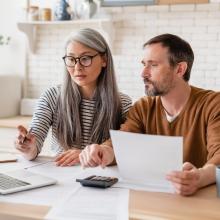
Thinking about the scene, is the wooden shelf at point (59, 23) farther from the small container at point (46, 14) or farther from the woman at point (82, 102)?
the woman at point (82, 102)

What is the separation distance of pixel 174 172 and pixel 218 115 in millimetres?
559

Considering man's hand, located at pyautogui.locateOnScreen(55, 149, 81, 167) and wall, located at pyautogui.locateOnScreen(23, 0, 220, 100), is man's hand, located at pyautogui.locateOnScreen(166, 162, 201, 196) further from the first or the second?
wall, located at pyautogui.locateOnScreen(23, 0, 220, 100)

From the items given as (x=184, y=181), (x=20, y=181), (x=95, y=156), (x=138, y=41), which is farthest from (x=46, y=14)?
(x=184, y=181)

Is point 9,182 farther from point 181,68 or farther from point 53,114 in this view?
point 181,68

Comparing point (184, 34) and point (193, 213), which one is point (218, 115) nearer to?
point (193, 213)

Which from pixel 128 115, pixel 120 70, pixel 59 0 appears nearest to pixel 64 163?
pixel 128 115

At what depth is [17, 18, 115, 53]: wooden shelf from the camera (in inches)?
135

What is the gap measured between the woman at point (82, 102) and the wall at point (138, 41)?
1.32 m

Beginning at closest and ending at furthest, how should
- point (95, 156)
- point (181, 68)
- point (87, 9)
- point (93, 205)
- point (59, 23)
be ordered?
1. point (93, 205)
2. point (95, 156)
3. point (181, 68)
4. point (87, 9)
5. point (59, 23)

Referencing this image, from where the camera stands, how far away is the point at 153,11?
136 inches

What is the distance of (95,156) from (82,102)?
596 millimetres

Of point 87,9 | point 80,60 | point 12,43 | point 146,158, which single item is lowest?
point 146,158

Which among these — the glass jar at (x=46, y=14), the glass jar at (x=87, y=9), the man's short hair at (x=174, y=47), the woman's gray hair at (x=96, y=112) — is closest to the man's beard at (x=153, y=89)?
the man's short hair at (x=174, y=47)

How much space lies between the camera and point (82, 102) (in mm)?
2199
